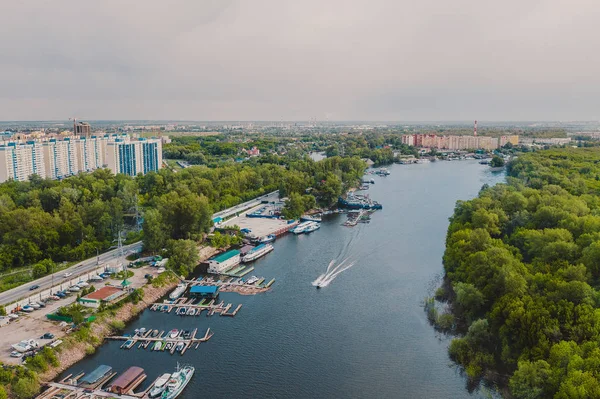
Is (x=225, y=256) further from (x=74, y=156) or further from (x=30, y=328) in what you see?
(x=74, y=156)

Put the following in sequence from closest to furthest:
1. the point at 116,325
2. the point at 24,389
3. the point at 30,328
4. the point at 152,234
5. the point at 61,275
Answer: the point at 24,389
the point at 30,328
the point at 116,325
the point at 61,275
the point at 152,234

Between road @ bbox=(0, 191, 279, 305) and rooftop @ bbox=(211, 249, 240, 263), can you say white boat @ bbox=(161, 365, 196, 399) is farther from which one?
rooftop @ bbox=(211, 249, 240, 263)

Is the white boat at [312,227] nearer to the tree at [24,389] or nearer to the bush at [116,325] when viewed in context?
the bush at [116,325]

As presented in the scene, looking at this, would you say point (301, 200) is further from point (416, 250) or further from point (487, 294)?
point (487, 294)

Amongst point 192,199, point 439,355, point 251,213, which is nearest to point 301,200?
point 251,213

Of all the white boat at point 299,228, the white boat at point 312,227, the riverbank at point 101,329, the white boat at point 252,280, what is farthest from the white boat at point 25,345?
the white boat at point 312,227

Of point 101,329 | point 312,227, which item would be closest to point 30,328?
point 101,329

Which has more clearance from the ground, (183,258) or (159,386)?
(183,258)

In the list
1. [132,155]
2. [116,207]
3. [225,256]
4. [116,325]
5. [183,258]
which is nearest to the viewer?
[116,325]
